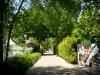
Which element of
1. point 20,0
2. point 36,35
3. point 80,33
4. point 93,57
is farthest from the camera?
point 36,35

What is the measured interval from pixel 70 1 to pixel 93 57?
8836 mm

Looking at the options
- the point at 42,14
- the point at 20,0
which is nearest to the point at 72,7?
the point at 20,0

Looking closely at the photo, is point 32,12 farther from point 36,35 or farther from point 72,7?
point 36,35

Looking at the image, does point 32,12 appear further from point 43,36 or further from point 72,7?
point 43,36

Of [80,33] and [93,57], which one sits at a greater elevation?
[80,33]

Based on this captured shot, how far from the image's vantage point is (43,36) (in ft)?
251

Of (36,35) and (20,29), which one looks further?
(36,35)

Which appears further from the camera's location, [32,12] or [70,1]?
[32,12]

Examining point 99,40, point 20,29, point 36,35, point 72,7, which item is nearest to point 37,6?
point 20,29

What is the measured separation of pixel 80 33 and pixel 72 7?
18.3m

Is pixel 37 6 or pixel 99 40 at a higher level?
pixel 37 6

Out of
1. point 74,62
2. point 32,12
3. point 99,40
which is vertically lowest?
point 74,62

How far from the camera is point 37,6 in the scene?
71.5 ft

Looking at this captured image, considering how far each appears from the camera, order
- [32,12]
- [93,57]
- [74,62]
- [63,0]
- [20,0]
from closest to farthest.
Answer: [63,0] < [20,0] < [32,12] < [93,57] < [74,62]
